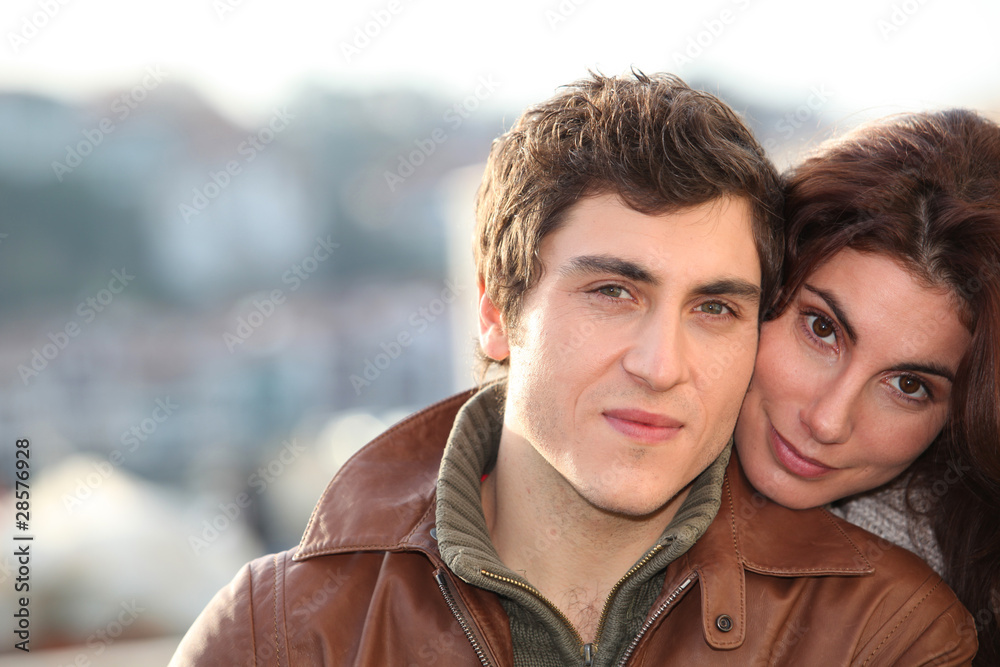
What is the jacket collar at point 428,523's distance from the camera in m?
1.75

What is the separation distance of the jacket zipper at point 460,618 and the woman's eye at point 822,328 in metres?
1.12

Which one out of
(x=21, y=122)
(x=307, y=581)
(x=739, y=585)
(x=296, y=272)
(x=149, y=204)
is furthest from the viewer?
(x=296, y=272)

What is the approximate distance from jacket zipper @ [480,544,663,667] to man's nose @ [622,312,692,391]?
15.1 inches

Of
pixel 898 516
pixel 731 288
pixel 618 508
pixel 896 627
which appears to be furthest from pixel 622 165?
pixel 898 516

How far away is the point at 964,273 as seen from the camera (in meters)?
1.83

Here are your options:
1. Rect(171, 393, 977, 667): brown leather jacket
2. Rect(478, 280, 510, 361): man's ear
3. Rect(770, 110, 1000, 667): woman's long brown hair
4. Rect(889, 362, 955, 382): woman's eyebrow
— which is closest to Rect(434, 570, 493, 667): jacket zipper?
Rect(171, 393, 977, 667): brown leather jacket

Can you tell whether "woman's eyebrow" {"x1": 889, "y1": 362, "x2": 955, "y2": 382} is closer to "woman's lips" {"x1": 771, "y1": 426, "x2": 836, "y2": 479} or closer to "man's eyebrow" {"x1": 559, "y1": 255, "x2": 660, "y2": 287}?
"woman's lips" {"x1": 771, "y1": 426, "x2": 836, "y2": 479}

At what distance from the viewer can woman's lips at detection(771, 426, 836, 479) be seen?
194 centimetres

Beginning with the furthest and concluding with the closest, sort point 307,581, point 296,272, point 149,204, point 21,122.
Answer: point 296,272 → point 149,204 → point 21,122 → point 307,581

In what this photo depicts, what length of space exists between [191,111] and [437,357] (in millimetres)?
2984

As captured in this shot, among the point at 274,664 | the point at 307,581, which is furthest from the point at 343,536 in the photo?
the point at 274,664

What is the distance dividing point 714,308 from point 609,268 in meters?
0.30

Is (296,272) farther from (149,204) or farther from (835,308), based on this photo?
(835,308)

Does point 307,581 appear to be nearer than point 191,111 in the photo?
Yes
